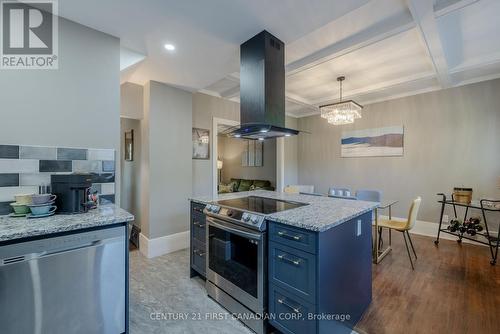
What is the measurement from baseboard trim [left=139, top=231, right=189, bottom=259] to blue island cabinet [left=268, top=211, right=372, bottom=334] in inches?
87.1

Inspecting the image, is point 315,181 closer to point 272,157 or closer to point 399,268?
point 272,157

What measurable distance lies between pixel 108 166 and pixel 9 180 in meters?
0.66

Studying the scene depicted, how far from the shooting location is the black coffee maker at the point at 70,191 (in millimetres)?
1676

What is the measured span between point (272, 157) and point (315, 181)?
140 centimetres

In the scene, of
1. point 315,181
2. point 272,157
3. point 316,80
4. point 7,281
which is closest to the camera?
point 7,281

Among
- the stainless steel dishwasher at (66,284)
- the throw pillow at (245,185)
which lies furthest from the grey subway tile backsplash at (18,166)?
the throw pillow at (245,185)

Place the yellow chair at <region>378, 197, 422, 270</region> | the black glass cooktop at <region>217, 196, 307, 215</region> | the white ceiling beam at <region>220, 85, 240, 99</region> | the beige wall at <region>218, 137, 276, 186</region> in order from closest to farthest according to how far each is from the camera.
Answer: the black glass cooktop at <region>217, 196, 307, 215</region>
the yellow chair at <region>378, 197, 422, 270</region>
the white ceiling beam at <region>220, 85, 240, 99</region>
the beige wall at <region>218, 137, 276, 186</region>

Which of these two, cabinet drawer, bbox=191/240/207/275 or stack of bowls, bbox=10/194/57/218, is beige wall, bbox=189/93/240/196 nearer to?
cabinet drawer, bbox=191/240/207/275

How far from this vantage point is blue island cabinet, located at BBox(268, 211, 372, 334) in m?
1.41

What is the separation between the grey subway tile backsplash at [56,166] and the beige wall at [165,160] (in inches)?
50.7

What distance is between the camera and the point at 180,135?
356cm

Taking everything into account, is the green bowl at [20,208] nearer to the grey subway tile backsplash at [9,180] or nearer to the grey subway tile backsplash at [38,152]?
the grey subway tile backsplash at [9,180]

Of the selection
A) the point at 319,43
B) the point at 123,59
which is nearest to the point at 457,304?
the point at 319,43

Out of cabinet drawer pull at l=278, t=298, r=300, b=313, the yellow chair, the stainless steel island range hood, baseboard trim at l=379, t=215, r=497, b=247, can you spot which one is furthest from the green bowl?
baseboard trim at l=379, t=215, r=497, b=247
